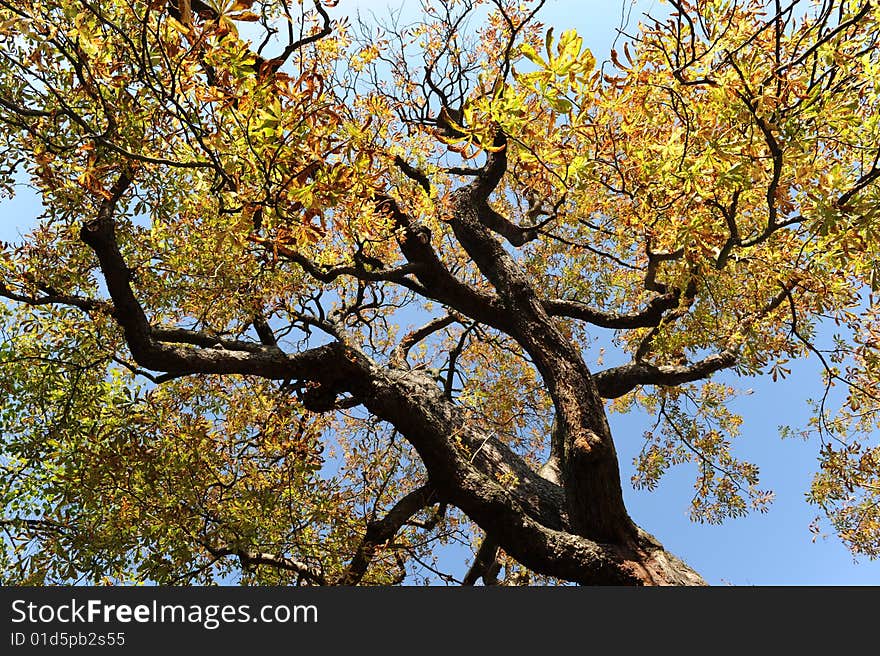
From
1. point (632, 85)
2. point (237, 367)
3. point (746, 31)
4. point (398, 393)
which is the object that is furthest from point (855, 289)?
point (237, 367)

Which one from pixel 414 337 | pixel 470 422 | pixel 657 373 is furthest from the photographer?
pixel 414 337

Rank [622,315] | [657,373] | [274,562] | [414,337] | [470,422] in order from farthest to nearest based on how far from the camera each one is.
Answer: [414,337]
[622,315]
[657,373]
[470,422]
[274,562]

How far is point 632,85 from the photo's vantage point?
11.8ft

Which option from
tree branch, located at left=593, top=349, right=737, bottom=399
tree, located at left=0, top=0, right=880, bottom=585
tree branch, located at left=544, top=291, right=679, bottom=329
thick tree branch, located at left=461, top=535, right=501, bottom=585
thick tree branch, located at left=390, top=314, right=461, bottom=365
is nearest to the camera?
tree, located at left=0, top=0, right=880, bottom=585

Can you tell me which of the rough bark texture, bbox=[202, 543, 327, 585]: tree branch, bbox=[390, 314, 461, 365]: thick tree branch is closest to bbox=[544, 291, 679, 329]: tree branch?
the rough bark texture

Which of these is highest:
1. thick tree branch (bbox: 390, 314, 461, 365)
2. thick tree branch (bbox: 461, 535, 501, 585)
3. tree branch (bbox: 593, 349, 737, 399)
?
thick tree branch (bbox: 390, 314, 461, 365)

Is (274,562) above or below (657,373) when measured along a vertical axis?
below

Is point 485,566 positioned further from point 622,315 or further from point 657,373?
point 622,315

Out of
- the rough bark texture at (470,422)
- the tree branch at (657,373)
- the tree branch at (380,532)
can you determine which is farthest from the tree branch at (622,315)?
the tree branch at (380,532)

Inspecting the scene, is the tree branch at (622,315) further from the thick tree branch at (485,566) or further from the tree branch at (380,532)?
the thick tree branch at (485,566)

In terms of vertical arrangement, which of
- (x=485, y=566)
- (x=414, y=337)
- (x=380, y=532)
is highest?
(x=414, y=337)

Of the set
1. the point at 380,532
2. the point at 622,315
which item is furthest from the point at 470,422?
the point at 622,315

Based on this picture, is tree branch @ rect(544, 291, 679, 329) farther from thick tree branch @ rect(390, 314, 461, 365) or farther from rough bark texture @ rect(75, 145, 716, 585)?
thick tree branch @ rect(390, 314, 461, 365)

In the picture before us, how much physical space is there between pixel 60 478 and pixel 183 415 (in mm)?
1401
